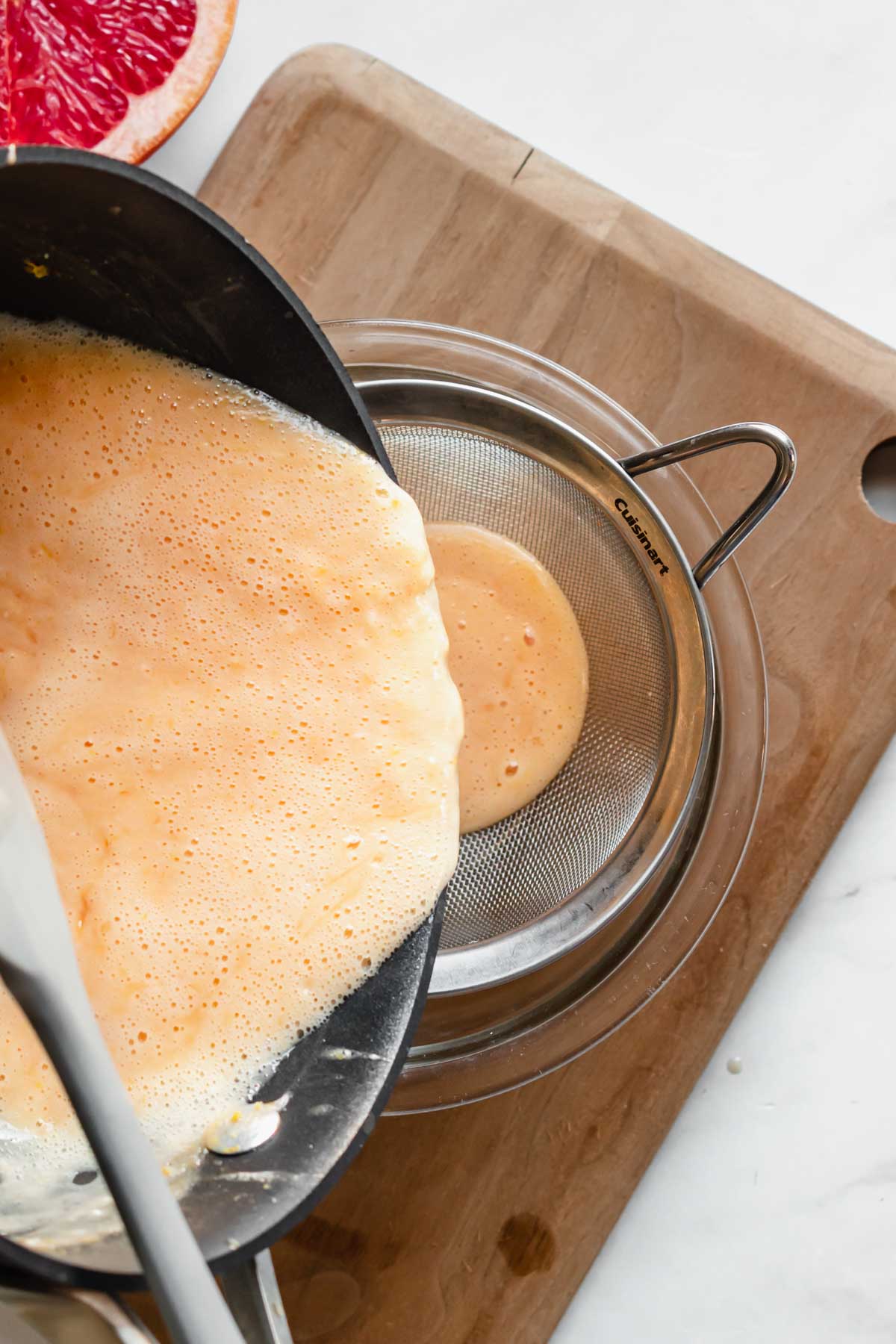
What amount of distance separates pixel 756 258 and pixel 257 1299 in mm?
1210

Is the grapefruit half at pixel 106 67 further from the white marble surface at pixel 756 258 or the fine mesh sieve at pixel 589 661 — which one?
the fine mesh sieve at pixel 589 661

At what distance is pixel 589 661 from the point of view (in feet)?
3.83

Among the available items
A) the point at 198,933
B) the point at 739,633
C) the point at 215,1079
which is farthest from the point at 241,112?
the point at 215,1079

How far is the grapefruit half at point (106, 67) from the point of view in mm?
1170

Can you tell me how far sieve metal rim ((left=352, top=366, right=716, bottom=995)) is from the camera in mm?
1054

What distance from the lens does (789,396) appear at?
3.75 ft

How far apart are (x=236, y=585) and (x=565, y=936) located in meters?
0.49

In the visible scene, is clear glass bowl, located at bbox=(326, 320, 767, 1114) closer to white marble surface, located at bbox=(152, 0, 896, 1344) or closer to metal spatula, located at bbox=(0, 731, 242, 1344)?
white marble surface, located at bbox=(152, 0, 896, 1344)

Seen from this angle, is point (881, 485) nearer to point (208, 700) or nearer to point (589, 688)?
point (589, 688)

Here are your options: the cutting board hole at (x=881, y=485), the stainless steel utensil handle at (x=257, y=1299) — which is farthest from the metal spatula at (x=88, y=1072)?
the cutting board hole at (x=881, y=485)

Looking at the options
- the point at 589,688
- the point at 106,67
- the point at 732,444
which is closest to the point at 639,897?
the point at 589,688

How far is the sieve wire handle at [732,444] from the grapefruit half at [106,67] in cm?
66

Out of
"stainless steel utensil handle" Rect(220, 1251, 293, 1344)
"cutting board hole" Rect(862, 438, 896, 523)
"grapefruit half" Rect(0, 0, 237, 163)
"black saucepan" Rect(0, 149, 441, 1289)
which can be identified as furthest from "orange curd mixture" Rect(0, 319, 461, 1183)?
"cutting board hole" Rect(862, 438, 896, 523)

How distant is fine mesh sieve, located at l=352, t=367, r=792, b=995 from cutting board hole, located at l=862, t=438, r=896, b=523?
0.29 metres
